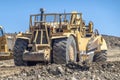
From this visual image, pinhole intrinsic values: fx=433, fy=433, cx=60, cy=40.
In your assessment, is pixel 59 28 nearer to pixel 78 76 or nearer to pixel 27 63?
pixel 27 63

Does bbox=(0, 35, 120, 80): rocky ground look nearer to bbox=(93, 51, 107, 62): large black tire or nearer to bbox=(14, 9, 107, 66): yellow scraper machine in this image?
bbox=(14, 9, 107, 66): yellow scraper machine

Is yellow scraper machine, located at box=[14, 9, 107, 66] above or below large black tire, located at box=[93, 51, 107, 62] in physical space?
above

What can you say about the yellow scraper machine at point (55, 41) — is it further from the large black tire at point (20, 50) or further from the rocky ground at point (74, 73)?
the rocky ground at point (74, 73)

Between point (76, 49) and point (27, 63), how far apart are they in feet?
7.74

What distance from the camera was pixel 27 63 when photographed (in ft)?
63.3

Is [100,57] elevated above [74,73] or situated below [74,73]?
below

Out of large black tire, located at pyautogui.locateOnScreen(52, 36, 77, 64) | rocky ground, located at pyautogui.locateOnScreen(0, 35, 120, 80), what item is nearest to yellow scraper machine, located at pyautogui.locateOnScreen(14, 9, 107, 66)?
large black tire, located at pyautogui.locateOnScreen(52, 36, 77, 64)

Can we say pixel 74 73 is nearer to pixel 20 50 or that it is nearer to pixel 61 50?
pixel 61 50

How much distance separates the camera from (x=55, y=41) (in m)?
18.3

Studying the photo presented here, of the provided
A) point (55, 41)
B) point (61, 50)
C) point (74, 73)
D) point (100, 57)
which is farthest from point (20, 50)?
point (74, 73)

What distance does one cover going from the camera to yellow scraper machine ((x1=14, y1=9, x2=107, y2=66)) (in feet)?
59.8

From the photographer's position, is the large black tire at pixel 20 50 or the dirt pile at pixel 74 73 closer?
the dirt pile at pixel 74 73

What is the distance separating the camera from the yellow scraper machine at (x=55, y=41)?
1823 cm

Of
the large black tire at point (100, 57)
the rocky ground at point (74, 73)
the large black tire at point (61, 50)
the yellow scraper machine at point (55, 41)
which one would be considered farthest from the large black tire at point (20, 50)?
the large black tire at point (100, 57)
